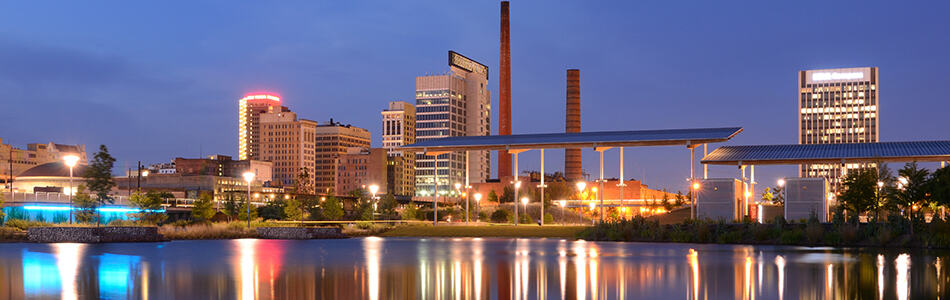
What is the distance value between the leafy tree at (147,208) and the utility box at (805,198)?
41.7 m

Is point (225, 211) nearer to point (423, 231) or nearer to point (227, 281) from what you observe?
point (423, 231)

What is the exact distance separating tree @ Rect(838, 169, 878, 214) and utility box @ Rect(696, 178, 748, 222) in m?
8.22

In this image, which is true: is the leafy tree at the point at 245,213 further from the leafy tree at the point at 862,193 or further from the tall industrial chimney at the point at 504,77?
the tall industrial chimney at the point at 504,77

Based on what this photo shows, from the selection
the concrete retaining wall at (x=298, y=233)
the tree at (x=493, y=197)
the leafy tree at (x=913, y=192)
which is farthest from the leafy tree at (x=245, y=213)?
the tree at (x=493, y=197)

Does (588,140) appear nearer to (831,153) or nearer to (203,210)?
(831,153)

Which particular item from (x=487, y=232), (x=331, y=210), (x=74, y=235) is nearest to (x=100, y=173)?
(x=74, y=235)

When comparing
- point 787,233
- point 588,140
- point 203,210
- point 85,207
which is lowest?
point 203,210

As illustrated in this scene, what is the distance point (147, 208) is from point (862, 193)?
5053cm

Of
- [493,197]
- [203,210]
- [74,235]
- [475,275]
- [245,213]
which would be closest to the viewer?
[475,275]

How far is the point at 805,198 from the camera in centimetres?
5409

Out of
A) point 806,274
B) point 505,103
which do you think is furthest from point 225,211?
point 505,103

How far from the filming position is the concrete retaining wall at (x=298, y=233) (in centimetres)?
4841

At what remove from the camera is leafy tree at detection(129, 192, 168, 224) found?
195ft

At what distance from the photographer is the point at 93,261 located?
25844 millimetres
